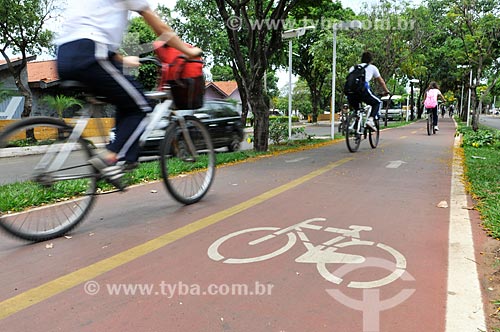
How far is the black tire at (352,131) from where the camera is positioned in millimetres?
8031

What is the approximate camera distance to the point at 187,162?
3.95 m

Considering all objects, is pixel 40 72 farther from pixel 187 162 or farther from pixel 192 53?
pixel 192 53

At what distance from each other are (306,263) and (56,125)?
83.2 inches

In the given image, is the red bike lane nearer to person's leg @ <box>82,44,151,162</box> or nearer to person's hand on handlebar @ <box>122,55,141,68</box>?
person's leg @ <box>82,44,151,162</box>

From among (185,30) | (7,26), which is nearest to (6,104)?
(7,26)

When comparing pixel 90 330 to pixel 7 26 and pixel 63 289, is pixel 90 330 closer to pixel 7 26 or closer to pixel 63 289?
pixel 63 289

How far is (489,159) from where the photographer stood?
6641mm

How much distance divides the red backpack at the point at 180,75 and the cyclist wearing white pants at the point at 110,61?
7.4 inches

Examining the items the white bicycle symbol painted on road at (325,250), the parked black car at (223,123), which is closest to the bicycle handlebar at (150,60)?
the white bicycle symbol painted on road at (325,250)

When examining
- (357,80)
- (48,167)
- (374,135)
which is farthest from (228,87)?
(48,167)

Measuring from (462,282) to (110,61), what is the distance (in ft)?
8.99

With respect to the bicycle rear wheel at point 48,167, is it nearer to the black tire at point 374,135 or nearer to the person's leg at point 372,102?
the person's leg at point 372,102

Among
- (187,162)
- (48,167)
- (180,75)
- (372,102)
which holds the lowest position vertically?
(187,162)

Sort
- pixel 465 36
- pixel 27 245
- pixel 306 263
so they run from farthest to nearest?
pixel 465 36
pixel 27 245
pixel 306 263
